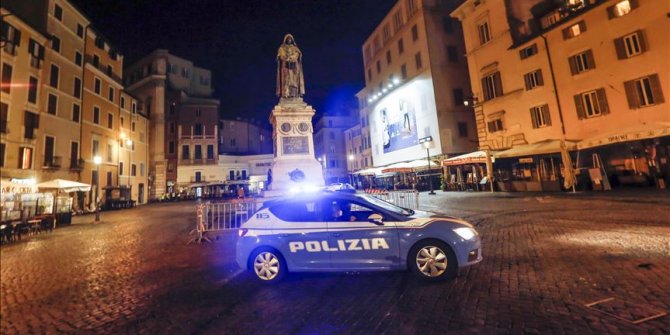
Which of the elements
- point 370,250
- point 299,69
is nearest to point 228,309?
point 370,250

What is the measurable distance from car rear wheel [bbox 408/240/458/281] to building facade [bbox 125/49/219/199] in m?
48.9

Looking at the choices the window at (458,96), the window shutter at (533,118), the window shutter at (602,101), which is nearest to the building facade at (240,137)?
the window at (458,96)

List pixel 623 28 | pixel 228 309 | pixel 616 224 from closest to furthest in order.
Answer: pixel 228 309
pixel 616 224
pixel 623 28

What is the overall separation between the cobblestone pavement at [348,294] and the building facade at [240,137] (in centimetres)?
5391

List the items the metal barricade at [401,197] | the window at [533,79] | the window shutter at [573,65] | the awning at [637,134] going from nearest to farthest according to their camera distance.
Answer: the metal barricade at [401,197] < the awning at [637,134] < the window shutter at [573,65] < the window at [533,79]

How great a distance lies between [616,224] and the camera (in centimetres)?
809

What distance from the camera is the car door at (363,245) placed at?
15.5 ft

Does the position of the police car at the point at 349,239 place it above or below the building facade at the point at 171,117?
below

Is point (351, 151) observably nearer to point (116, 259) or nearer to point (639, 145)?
point (639, 145)

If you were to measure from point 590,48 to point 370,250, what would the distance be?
24.0 metres

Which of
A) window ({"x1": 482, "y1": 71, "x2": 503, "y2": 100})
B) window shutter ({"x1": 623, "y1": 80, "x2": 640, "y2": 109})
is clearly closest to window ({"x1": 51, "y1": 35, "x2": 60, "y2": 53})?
window shutter ({"x1": 623, "y1": 80, "x2": 640, "y2": 109})

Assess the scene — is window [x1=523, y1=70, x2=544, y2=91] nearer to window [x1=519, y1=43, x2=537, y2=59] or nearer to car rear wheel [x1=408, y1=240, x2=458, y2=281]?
window [x1=519, y1=43, x2=537, y2=59]

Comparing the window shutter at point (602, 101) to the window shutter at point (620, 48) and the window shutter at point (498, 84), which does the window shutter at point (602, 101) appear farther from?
the window shutter at point (498, 84)

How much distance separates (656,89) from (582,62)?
4.72 m
